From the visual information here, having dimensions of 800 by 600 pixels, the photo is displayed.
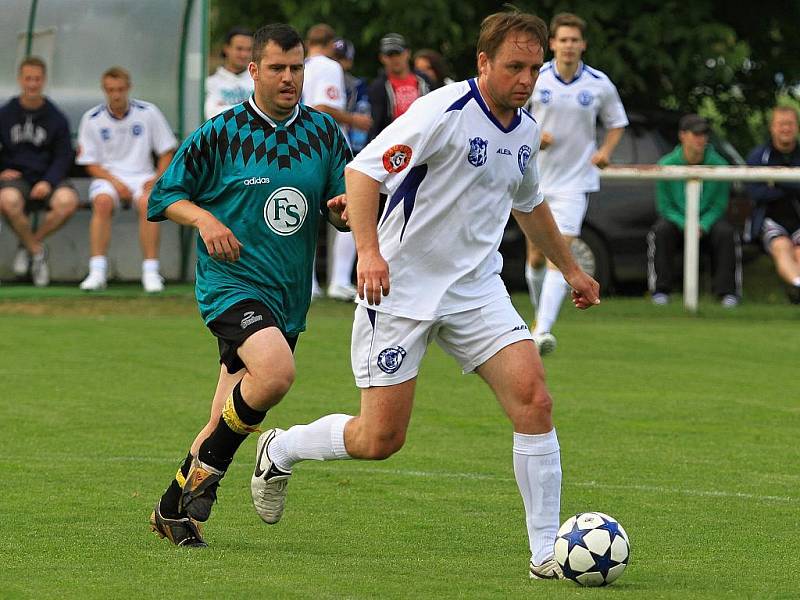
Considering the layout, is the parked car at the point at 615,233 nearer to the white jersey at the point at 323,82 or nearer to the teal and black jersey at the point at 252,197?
the white jersey at the point at 323,82

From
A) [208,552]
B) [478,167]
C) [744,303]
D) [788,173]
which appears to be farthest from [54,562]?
[744,303]

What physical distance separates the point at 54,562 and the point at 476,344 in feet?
5.43

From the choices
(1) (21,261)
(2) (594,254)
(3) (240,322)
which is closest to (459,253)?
(3) (240,322)

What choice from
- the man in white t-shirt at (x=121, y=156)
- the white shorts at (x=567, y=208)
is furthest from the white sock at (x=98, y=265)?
the white shorts at (x=567, y=208)

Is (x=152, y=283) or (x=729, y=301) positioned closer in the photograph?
(x=152, y=283)

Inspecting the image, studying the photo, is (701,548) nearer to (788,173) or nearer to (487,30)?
(487,30)

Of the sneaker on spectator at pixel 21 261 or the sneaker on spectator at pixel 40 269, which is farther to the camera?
the sneaker on spectator at pixel 21 261

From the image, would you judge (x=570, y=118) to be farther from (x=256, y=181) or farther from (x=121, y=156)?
(x=256, y=181)

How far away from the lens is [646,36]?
19.3 meters

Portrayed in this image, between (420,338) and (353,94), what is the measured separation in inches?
421

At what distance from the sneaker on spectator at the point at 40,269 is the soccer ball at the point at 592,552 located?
37.3 feet

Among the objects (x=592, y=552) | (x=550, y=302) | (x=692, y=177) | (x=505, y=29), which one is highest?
(x=692, y=177)

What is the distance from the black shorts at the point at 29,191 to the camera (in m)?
15.7

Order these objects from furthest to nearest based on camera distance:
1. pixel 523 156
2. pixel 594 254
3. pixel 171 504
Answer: pixel 594 254
pixel 171 504
pixel 523 156
